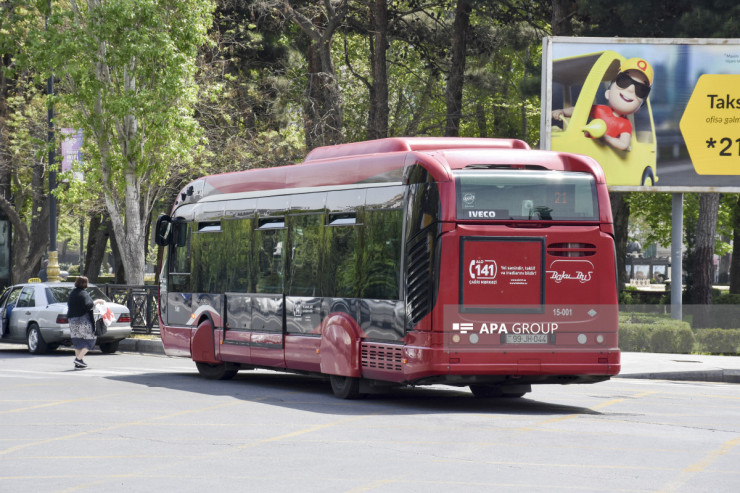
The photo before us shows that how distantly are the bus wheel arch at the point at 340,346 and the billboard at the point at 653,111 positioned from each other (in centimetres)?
1237

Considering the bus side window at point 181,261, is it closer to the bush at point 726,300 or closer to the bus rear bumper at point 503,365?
the bus rear bumper at point 503,365

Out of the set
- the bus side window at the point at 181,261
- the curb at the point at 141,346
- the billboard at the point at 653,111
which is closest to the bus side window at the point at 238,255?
the bus side window at the point at 181,261

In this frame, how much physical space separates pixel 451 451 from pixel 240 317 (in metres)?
7.84

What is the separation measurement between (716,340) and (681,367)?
517 centimetres

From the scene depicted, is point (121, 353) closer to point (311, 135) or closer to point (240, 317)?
point (240, 317)

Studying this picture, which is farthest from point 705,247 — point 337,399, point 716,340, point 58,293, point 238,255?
point 337,399

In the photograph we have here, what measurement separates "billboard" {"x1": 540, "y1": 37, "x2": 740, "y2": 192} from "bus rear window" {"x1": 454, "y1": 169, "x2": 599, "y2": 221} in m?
12.4

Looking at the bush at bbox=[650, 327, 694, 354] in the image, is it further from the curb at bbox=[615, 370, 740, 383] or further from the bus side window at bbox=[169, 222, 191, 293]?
the bus side window at bbox=[169, 222, 191, 293]

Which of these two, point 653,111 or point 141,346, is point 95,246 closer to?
point 141,346

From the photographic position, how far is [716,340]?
2622 cm

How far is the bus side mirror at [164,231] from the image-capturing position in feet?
65.4

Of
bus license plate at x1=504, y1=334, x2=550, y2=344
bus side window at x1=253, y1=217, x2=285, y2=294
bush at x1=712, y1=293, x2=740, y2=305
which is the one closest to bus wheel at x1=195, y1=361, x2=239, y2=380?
bus side window at x1=253, y1=217, x2=285, y2=294

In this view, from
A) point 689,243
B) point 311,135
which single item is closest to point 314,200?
point 311,135

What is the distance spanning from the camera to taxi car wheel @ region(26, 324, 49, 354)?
81.3 ft
